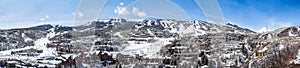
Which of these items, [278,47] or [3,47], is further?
[3,47]

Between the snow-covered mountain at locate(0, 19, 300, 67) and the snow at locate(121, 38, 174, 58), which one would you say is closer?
the snow-covered mountain at locate(0, 19, 300, 67)

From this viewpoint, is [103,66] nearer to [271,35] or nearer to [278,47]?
[278,47]

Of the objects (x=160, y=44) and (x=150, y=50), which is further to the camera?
(x=150, y=50)

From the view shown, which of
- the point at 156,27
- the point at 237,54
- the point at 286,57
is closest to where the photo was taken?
the point at 286,57

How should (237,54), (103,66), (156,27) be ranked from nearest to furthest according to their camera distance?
(103,66) → (237,54) → (156,27)

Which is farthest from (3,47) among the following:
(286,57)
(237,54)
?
(286,57)

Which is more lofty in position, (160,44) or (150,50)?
(160,44)

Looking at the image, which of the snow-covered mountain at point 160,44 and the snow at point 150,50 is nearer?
the snow-covered mountain at point 160,44

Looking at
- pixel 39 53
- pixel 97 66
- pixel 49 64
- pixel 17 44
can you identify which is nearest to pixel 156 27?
pixel 17 44

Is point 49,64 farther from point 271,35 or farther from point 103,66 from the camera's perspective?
point 271,35
